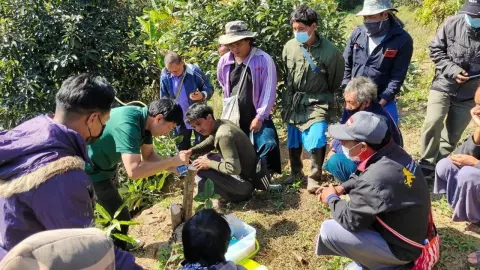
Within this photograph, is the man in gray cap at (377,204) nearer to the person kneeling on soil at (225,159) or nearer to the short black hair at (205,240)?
the short black hair at (205,240)

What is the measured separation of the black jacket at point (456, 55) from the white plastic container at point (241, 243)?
249 cm

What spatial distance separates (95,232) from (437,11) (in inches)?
343

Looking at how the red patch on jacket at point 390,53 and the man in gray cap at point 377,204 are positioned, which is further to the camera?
the red patch on jacket at point 390,53

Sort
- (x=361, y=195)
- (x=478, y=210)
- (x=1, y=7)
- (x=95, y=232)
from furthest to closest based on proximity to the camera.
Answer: (x=1, y=7) < (x=478, y=210) < (x=361, y=195) < (x=95, y=232)

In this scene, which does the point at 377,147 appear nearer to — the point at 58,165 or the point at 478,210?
the point at 478,210

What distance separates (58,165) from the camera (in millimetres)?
1765

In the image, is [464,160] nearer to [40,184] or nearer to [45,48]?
[40,184]

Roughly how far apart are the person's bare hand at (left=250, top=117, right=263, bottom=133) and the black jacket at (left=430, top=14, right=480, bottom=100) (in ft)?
6.10

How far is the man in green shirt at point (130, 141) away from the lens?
3.16 metres

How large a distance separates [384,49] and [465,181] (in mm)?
1426

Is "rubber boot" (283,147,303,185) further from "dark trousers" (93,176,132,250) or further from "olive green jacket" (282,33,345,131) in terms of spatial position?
"dark trousers" (93,176,132,250)

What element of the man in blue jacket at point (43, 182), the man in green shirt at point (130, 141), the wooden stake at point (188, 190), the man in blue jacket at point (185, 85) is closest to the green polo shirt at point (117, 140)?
the man in green shirt at point (130, 141)

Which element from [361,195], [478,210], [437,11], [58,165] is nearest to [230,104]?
[361,195]

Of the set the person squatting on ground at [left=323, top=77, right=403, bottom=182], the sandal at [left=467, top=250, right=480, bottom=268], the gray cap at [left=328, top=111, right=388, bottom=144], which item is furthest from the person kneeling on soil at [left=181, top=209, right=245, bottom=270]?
the sandal at [left=467, top=250, right=480, bottom=268]
